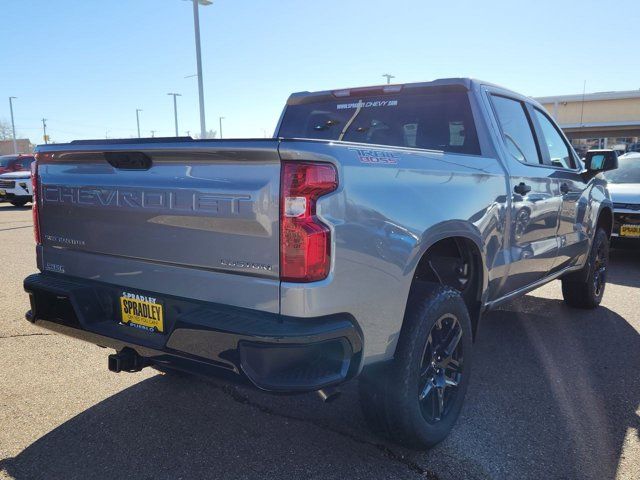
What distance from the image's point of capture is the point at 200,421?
A: 308 cm

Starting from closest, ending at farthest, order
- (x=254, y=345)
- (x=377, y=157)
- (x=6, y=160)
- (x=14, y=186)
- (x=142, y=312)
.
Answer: (x=254, y=345) < (x=377, y=157) < (x=142, y=312) < (x=14, y=186) < (x=6, y=160)

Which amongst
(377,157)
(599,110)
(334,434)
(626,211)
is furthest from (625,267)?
(599,110)

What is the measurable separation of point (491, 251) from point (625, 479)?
4.43ft

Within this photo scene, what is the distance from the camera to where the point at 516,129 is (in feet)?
12.9

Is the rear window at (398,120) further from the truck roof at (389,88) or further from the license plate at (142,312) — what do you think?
the license plate at (142,312)

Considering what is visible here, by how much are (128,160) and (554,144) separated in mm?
3579

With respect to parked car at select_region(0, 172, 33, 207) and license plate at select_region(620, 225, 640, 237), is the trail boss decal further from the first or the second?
parked car at select_region(0, 172, 33, 207)

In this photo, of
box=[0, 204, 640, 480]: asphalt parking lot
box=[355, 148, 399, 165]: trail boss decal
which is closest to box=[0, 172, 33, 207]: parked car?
box=[0, 204, 640, 480]: asphalt parking lot

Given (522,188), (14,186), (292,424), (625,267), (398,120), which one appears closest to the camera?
(292,424)

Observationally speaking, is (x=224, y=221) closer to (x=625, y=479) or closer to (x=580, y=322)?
(x=625, y=479)

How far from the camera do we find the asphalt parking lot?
262 cm

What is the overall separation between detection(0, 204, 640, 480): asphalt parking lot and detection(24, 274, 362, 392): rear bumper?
2.24 ft

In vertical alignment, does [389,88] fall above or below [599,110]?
below

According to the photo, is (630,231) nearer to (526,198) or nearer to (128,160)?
(526,198)
